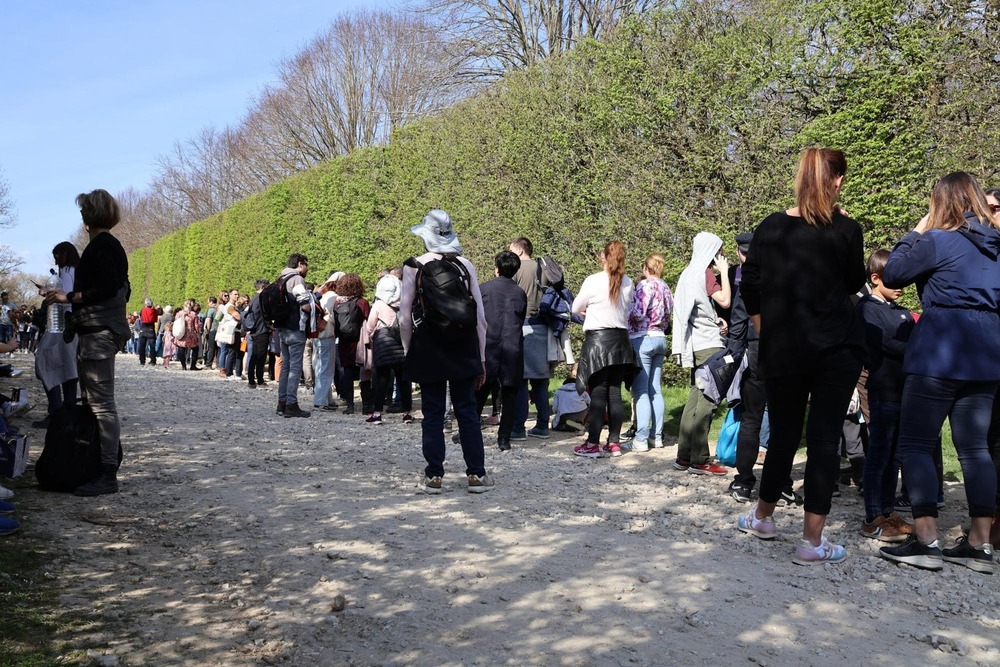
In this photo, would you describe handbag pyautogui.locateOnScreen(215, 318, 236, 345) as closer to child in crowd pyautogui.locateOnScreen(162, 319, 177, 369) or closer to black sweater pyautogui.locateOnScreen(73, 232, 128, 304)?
child in crowd pyautogui.locateOnScreen(162, 319, 177, 369)

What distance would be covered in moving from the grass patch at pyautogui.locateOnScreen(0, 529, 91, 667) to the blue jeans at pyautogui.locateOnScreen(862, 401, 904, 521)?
4.44 metres

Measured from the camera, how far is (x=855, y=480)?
22.4 feet

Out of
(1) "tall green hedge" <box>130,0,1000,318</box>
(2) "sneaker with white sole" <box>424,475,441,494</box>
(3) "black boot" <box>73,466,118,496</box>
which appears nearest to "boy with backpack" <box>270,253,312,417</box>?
(1) "tall green hedge" <box>130,0,1000,318</box>

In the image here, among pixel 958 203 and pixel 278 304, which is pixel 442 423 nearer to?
pixel 958 203

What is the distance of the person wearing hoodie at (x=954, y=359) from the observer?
489 centimetres

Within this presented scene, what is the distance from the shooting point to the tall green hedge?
848 centimetres

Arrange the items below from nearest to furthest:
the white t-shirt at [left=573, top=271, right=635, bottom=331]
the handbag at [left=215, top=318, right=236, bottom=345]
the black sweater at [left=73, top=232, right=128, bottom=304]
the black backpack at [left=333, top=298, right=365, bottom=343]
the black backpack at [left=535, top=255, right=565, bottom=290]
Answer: the black sweater at [left=73, top=232, right=128, bottom=304] → the white t-shirt at [left=573, top=271, right=635, bottom=331] → the black backpack at [left=535, top=255, right=565, bottom=290] → the black backpack at [left=333, top=298, right=365, bottom=343] → the handbag at [left=215, top=318, right=236, bottom=345]

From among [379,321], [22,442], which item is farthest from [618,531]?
[379,321]

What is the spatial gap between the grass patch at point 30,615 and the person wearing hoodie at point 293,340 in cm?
642

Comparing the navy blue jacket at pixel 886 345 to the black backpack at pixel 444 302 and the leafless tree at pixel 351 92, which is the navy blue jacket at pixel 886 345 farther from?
the leafless tree at pixel 351 92

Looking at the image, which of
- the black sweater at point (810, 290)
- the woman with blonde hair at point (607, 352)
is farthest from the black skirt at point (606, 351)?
the black sweater at point (810, 290)

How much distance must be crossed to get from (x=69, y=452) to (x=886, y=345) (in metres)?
5.43

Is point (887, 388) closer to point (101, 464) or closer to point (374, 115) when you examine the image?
point (101, 464)

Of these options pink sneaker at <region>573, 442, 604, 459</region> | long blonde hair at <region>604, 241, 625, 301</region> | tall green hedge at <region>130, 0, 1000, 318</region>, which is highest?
tall green hedge at <region>130, 0, 1000, 318</region>
